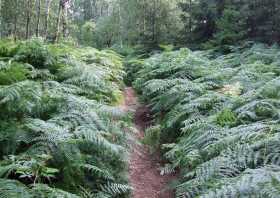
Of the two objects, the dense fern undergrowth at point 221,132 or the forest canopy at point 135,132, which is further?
the forest canopy at point 135,132

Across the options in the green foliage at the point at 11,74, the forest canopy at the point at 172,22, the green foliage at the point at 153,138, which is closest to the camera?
the green foliage at the point at 11,74

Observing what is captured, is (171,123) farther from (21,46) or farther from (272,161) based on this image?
(21,46)

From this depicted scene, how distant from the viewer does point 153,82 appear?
32.8ft

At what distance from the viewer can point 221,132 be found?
18.6 ft

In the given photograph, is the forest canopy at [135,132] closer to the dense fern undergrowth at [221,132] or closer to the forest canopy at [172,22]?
the dense fern undergrowth at [221,132]

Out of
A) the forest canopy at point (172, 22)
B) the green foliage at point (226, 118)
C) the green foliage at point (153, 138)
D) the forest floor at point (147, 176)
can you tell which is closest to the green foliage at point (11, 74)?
the forest floor at point (147, 176)

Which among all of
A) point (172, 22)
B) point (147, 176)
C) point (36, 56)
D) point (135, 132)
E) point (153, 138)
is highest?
point (172, 22)

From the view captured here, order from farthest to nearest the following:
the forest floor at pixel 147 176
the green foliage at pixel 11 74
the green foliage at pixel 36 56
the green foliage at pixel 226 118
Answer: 1. the green foliage at pixel 36 56
2. the green foliage at pixel 11 74
3. the green foliage at pixel 226 118
4. the forest floor at pixel 147 176

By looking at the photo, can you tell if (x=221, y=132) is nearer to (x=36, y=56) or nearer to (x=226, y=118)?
(x=226, y=118)

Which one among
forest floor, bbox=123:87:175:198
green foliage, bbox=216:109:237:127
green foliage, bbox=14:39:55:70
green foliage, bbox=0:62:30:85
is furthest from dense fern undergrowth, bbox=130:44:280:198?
green foliage, bbox=0:62:30:85

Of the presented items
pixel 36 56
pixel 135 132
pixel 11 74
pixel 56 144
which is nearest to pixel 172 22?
pixel 36 56

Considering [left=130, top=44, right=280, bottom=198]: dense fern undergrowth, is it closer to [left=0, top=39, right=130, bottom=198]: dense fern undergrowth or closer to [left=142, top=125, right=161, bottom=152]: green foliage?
[left=142, top=125, right=161, bottom=152]: green foliage

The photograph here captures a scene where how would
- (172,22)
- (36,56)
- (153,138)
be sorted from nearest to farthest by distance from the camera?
(153,138), (36,56), (172,22)

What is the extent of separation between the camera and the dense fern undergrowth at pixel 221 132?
4.05m
